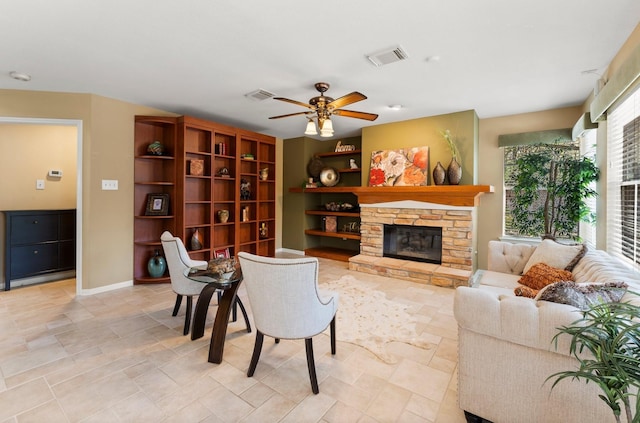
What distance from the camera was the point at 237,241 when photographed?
4930mm

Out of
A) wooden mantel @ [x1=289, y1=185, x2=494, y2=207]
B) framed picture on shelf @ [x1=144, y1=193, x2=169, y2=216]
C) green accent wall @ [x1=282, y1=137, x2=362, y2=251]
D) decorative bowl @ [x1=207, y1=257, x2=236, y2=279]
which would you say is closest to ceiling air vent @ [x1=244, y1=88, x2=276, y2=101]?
framed picture on shelf @ [x1=144, y1=193, x2=169, y2=216]

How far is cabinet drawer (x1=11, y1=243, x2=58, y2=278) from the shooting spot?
3.88 m

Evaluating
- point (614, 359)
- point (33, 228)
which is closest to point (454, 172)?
point (614, 359)

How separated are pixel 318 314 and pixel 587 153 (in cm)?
399

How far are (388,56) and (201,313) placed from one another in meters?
2.81

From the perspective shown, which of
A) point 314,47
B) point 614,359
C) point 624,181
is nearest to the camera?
point 614,359

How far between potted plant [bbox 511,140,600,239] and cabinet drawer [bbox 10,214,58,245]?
6.62 metres

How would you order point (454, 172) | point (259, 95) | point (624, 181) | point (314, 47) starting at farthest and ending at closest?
point (454, 172) < point (259, 95) < point (624, 181) < point (314, 47)

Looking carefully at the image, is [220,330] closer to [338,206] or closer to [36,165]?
[338,206]

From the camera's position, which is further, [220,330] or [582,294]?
[220,330]

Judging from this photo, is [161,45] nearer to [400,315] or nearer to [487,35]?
[487,35]

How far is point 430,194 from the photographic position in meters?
4.36

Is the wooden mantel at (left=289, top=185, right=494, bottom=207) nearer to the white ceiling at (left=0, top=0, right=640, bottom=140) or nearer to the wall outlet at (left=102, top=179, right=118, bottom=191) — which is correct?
the white ceiling at (left=0, top=0, right=640, bottom=140)

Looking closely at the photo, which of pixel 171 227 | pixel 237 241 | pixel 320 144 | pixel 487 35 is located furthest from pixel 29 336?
pixel 320 144
